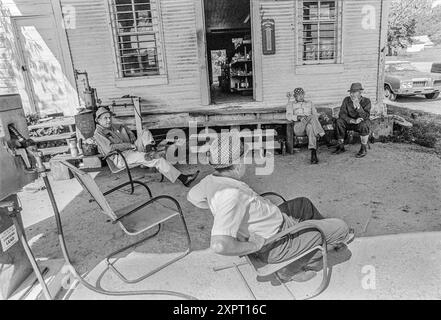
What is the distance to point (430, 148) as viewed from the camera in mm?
6664

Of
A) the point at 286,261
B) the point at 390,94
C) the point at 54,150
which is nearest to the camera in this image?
the point at 286,261

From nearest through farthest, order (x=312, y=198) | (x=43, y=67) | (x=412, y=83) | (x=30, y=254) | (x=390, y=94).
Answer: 1. (x=30, y=254)
2. (x=312, y=198)
3. (x=43, y=67)
4. (x=412, y=83)
5. (x=390, y=94)

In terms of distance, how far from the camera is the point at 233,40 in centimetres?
1549

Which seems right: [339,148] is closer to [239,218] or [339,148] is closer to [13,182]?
[239,218]

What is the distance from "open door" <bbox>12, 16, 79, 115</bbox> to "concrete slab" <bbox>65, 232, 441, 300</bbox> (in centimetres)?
567

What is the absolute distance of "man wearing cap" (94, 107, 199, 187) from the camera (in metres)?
5.06

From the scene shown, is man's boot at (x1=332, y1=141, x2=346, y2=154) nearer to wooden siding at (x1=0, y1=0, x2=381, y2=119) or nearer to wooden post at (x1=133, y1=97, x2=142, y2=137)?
wooden siding at (x1=0, y1=0, x2=381, y2=119)

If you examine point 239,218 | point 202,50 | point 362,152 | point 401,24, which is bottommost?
point 362,152

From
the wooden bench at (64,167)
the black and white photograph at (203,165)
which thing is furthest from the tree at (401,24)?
the wooden bench at (64,167)

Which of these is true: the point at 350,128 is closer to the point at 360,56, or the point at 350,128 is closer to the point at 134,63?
the point at 360,56

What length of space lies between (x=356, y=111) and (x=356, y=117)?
11 centimetres

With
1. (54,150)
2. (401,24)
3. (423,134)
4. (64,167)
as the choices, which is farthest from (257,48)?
(401,24)
